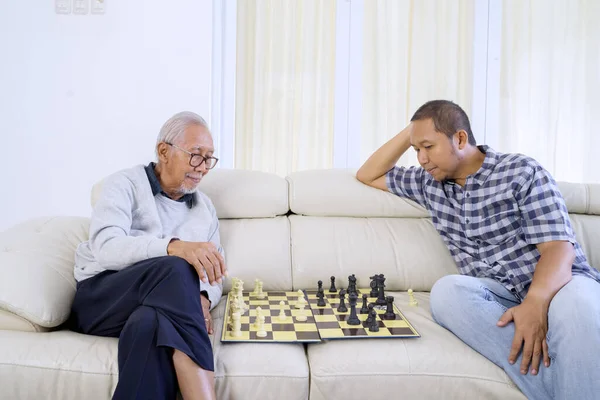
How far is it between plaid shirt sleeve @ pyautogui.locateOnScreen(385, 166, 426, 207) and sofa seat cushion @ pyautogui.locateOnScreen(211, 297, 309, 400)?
967mm

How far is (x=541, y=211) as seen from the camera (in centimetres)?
163

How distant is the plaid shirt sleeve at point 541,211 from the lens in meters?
1.60

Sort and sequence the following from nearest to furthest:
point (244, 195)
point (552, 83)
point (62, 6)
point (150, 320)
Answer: point (150, 320) < point (244, 195) < point (62, 6) < point (552, 83)

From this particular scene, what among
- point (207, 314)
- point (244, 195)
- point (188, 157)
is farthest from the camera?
point (244, 195)

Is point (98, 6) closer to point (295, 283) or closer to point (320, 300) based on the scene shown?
point (295, 283)

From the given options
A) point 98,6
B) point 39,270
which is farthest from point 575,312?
point 98,6

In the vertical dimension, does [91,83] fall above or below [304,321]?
above

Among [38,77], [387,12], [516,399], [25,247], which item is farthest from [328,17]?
[516,399]

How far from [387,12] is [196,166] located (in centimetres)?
211

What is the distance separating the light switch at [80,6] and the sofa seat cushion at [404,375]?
8.33 ft

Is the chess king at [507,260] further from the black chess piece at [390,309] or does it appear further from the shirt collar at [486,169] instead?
the black chess piece at [390,309]

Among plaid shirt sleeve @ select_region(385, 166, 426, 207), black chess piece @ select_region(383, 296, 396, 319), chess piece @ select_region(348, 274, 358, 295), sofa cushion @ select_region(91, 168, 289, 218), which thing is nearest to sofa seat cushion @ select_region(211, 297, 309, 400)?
black chess piece @ select_region(383, 296, 396, 319)

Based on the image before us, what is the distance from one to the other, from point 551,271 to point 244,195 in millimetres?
1233

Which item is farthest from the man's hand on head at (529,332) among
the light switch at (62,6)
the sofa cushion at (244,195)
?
the light switch at (62,6)
